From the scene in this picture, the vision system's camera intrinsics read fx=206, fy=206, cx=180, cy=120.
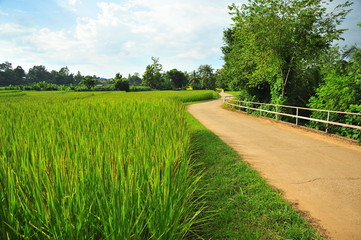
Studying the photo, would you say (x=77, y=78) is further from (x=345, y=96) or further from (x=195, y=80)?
(x=345, y=96)

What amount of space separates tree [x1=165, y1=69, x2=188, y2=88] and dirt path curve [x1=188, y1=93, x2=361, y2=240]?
95.7m

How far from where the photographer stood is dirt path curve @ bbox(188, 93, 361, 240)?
3.13 metres

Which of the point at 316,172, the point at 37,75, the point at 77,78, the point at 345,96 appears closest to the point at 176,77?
the point at 77,78

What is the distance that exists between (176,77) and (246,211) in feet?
333

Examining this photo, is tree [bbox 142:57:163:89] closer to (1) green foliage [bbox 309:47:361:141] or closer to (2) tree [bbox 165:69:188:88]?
(2) tree [bbox 165:69:188:88]

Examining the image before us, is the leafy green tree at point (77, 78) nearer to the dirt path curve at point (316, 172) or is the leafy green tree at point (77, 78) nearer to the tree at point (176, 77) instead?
the tree at point (176, 77)

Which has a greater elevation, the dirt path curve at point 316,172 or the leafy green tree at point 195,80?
the leafy green tree at point 195,80

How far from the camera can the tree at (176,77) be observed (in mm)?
101625

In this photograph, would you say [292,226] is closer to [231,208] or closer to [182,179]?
[231,208]

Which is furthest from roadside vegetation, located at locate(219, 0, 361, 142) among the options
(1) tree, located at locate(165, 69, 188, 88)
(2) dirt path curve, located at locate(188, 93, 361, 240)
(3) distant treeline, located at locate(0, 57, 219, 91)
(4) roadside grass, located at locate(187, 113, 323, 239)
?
(1) tree, located at locate(165, 69, 188, 88)

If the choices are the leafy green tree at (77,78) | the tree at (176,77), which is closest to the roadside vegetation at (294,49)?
the tree at (176,77)

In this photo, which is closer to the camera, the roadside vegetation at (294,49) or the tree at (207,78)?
the roadside vegetation at (294,49)

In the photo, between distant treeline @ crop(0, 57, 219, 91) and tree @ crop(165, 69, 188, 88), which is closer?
distant treeline @ crop(0, 57, 219, 91)

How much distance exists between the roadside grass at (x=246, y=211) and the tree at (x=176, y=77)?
9854 centimetres
